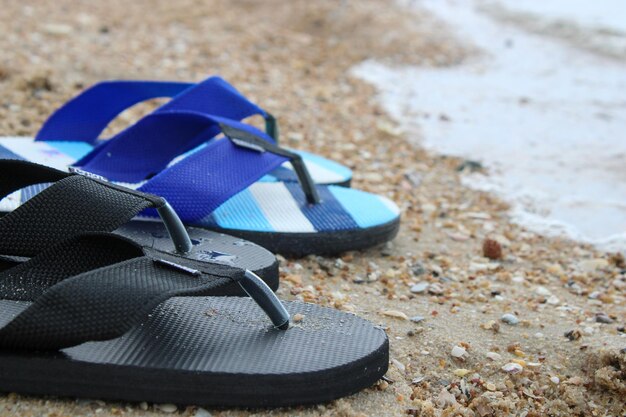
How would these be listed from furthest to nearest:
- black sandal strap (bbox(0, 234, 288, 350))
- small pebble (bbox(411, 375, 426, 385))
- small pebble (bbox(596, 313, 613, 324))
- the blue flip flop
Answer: the blue flip flop
small pebble (bbox(596, 313, 613, 324))
small pebble (bbox(411, 375, 426, 385))
black sandal strap (bbox(0, 234, 288, 350))

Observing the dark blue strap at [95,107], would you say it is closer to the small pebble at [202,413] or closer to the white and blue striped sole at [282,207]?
the white and blue striped sole at [282,207]

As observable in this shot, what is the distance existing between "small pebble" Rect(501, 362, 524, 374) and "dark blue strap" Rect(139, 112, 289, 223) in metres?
0.69

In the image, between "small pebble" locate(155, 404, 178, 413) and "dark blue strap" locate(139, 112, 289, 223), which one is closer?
"small pebble" locate(155, 404, 178, 413)

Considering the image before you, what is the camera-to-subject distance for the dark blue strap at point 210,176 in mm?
1820

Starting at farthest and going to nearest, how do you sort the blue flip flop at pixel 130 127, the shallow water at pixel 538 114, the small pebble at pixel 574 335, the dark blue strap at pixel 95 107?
the shallow water at pixel 538 114
the dark blue strap at pixel 95 107
the blue flip flop at pixel 130 127
the small pebble at pixel 574 335

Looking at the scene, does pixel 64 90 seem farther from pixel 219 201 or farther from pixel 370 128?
pixel 219 201

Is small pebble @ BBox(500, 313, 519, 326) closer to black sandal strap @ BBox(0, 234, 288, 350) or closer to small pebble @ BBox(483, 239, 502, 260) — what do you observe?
small pebble @ BBox(483, 239, 502, 260)

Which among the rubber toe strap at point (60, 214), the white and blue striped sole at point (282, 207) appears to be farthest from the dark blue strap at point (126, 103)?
the rubber toe strap at point (60, 214)

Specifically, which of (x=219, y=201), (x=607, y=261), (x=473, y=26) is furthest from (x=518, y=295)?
(x=473, y=26)

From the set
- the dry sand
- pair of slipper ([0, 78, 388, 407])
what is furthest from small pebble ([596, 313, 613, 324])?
pair of slipper ([0, 78, 388, 407])

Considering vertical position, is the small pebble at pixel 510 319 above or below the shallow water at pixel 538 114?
above

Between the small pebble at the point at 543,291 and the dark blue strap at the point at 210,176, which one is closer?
the dark blue strap at the point at 210,176

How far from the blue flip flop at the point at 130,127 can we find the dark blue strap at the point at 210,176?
0.15 meters

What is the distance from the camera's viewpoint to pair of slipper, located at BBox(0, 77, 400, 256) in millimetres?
1849
